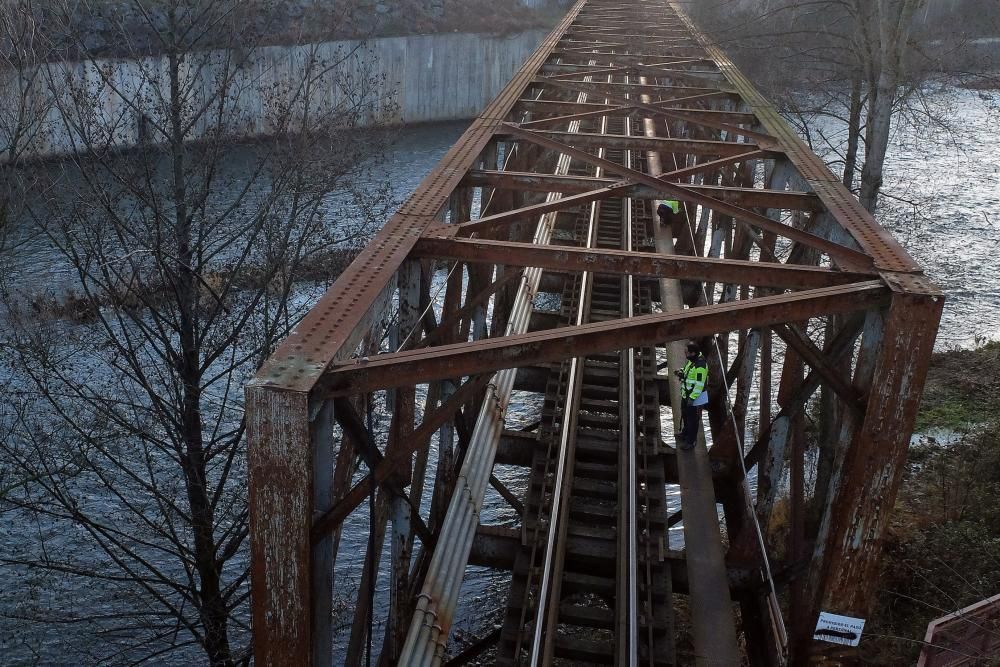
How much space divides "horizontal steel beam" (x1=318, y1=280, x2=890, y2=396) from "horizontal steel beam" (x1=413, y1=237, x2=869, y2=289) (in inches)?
20.4

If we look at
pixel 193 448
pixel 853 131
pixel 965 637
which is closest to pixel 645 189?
pixel 965 637

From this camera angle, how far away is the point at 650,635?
22.4 feet

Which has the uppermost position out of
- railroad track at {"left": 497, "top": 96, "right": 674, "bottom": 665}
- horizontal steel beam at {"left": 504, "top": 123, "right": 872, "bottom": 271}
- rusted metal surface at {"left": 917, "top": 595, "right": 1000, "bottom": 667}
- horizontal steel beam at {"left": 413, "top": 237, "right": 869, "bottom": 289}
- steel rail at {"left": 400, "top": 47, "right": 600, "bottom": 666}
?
horizontal steel beam at {"left": 504, "top": 123, "right": 872, "bottom": 271}

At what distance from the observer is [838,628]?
5.72 m

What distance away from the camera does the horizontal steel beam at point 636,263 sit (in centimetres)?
623

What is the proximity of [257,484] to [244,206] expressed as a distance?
20.0 meters

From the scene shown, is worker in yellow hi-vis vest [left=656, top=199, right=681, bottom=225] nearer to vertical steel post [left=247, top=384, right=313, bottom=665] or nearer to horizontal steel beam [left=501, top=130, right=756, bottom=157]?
horizontal steel beam [left=501, top=130, right=756, bottom=157]

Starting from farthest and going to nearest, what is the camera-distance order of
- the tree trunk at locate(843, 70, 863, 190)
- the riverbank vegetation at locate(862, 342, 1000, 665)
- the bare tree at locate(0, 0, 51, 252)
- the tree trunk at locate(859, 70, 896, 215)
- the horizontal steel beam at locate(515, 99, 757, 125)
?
the tree trunk at locate(843, 70, 863, 190) → the bare tree at locate(0, 0, 51, 252) → the tree trunk at locate(859, 70, 896, 215) → the horizontal steel beam at locate(515, 99, 757, 125) → the riverbank vegetation at locate(862, 342, 1000, 665)

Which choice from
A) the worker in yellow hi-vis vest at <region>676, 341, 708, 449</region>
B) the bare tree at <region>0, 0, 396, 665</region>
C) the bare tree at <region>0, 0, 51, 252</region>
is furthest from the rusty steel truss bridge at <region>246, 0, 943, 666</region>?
the bare tree at <region>0, 0, 51, 252</region>

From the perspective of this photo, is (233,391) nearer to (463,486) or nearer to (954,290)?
(463,486)

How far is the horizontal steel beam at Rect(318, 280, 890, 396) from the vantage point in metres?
4.59

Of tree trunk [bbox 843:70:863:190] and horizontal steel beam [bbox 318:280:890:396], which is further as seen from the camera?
tree trunk [bbox 843:70:863:190]

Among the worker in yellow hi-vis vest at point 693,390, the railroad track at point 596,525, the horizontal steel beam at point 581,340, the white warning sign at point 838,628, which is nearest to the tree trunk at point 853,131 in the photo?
the railroad track at point 596,525

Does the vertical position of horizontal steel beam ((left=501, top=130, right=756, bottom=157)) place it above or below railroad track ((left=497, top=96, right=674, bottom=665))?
above
